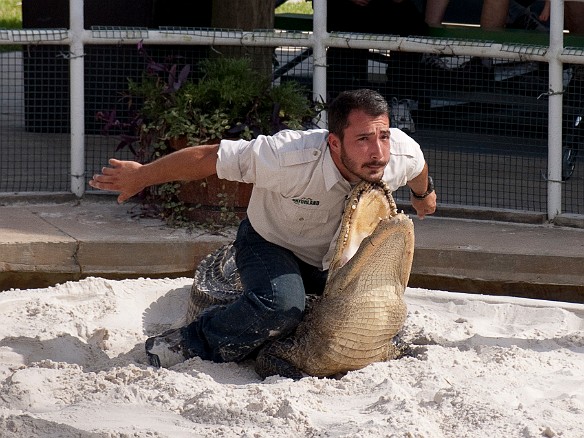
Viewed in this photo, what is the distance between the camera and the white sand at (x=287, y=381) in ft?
11.1

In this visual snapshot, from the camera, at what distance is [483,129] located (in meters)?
7.38

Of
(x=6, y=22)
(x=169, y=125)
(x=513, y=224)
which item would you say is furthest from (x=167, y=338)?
(x=6, y=22)

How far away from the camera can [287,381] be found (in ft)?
12.5

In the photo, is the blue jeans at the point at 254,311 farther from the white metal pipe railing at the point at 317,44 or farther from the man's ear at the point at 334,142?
the white metal pipe railing at the point at 317,44

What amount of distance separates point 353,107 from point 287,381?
1.02m

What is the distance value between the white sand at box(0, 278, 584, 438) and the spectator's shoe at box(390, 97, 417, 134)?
6.38ft

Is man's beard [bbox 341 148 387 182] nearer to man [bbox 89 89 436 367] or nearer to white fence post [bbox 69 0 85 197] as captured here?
man [bbox 89 89 436 367]

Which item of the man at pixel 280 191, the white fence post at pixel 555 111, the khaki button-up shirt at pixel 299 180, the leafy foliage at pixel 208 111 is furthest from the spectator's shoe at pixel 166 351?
the white fence post at pixel 555 111

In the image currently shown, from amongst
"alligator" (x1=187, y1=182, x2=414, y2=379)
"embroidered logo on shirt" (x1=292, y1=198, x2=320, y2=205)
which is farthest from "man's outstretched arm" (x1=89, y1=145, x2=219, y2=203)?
"alligator" (x1=187, y1=182, x2=414, y2=379)

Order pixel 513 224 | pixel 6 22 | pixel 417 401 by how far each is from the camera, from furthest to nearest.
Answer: pixel 6 22
pixel 513 224
pixel 417 401

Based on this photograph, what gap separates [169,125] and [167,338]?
72.9 inches

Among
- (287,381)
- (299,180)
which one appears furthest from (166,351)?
(299,180)

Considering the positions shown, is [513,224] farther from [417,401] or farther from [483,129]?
[417,401]

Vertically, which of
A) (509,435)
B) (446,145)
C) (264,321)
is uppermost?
(446,145)
